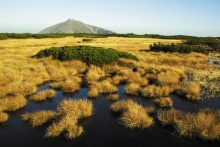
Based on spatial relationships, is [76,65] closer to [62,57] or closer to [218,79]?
[62,57]

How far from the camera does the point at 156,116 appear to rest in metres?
13.1

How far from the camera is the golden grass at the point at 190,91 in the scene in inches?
645

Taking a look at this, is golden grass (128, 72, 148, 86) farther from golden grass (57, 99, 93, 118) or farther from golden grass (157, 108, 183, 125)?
golden grass (57, 99, 93, 118)

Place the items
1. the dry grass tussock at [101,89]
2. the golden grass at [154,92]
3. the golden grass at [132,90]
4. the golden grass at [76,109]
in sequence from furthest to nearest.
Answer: the golden grass at [132,90] → the dry grass tussock at [101,89] → the golden grass at [154,92] → the golden grass at [76,109]

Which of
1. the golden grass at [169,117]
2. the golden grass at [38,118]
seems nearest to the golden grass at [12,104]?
the golden grass at [38,118]

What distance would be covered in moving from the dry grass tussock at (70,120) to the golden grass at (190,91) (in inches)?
304

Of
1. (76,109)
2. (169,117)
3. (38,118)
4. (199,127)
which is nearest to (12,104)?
(38,118)

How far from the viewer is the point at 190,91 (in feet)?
55.3

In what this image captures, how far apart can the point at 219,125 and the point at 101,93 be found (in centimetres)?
930

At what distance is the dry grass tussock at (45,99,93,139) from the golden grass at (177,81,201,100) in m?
7.73

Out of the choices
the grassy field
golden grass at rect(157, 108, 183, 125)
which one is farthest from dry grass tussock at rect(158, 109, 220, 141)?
golden grass at rect(157, 108, 183, 125)

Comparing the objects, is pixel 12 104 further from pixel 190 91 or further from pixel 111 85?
pixel 190 91

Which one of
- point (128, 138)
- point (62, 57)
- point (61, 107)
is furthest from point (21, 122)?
point (62, 57)

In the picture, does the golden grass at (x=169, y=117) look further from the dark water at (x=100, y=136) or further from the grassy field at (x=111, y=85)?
the dark water at (x=100, y=136)
